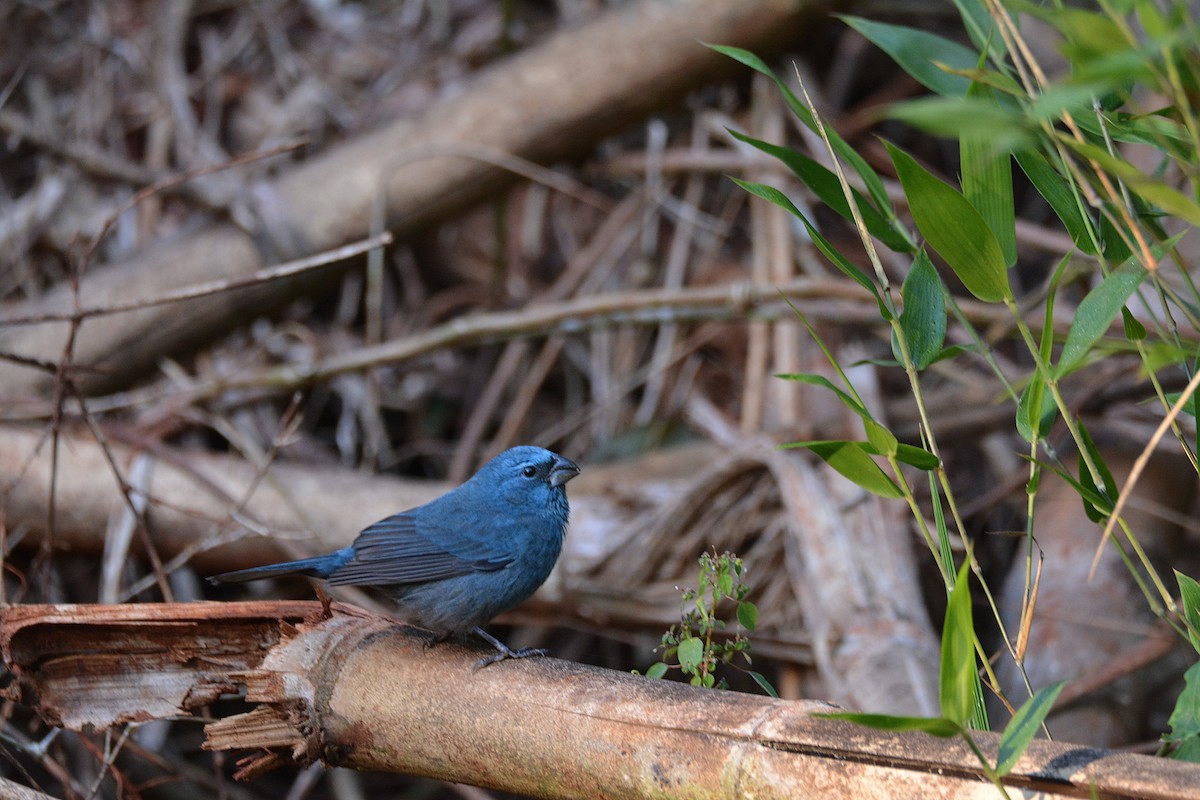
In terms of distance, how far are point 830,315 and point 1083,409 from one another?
41.3 inches

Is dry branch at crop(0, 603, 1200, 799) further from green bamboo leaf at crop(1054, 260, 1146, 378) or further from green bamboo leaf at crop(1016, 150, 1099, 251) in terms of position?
green bamboo leaf at crop(1016, 150, 1099, 251)

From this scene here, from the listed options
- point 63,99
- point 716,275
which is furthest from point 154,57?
point 716,275

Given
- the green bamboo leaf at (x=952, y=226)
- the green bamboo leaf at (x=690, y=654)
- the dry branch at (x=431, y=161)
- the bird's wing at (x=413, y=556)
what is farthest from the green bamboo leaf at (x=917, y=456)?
the dry branch at (x=431, y=161)

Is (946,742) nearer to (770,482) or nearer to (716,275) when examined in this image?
(770,482)

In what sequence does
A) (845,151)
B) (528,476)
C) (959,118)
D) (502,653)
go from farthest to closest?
(528,476) → (502,653) → (845,151) → (959,118)

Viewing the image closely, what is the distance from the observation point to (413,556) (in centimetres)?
290

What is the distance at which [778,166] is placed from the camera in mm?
5062

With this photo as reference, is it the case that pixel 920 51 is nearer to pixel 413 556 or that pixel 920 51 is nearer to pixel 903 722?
pixel 903 722

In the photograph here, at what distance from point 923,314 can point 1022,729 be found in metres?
0.73

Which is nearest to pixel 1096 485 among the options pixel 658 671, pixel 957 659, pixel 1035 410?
pixel 1035 410

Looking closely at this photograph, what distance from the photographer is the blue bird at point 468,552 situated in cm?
275

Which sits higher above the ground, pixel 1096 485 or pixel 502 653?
pixel 1096 485

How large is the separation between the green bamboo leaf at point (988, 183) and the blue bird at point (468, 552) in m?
1.53

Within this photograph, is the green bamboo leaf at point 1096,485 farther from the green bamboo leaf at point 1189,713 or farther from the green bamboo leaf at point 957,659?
the green bamboo leaf at point 957,659
